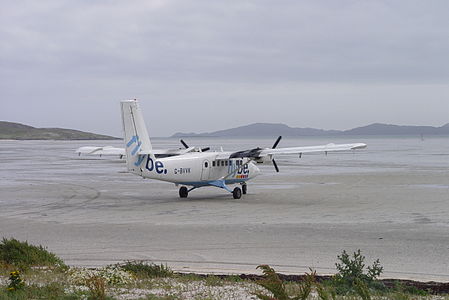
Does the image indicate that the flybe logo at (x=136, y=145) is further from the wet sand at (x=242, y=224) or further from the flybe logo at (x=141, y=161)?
the wet sand at (x=242, y=224)

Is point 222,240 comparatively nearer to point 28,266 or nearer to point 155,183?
point 28,266

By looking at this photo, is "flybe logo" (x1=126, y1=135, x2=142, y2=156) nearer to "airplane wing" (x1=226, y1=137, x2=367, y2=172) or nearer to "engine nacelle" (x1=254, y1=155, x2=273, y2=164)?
"airplane wing" (x1=226, y1=137, x2=367, y2=172)

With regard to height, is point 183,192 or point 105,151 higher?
point 105,151

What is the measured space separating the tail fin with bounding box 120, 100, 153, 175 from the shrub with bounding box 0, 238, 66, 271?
12.6 m

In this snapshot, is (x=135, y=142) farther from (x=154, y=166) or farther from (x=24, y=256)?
(x=24, y=256)

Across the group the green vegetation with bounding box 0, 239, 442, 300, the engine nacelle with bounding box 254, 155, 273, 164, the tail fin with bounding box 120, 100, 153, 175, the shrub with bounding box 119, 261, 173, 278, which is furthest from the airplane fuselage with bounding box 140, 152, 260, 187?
the shrub with bounding box 119, 261, 173, 278

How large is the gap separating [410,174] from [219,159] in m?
17.9

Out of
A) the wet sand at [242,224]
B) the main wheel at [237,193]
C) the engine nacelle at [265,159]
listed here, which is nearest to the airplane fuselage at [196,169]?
the engine nacelle at [265,159]

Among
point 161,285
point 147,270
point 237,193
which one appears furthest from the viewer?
point 237,193

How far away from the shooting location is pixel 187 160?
87.8 ft

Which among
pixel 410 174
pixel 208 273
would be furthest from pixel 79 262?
pixel 410 174

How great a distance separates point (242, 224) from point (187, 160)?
316 inches

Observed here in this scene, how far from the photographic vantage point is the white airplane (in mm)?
25344

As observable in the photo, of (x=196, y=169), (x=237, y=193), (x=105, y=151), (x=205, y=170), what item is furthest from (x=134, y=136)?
(x=105, y=151)
